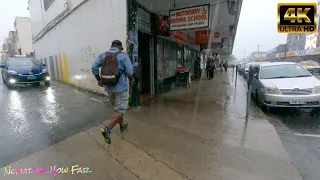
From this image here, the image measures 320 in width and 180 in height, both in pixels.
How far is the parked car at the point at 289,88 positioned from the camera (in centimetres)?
530

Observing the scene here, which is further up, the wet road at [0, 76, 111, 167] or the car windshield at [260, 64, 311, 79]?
the car windshield at [260, 64, 311, 79]

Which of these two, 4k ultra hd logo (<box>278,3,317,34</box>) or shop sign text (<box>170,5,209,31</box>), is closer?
shop sign text (<box>170,5,209,31</box>)

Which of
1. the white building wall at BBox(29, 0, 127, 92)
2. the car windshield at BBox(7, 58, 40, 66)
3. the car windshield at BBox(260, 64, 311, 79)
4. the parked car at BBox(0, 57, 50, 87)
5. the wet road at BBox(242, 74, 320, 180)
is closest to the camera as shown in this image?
the wet road at BBox(242, 74, 320, 180)

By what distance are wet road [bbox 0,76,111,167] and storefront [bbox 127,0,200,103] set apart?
80.7 inches

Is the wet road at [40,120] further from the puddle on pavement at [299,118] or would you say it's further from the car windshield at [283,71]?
the car windshield at [283,71]

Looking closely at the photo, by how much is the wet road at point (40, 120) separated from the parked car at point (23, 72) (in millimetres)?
1998

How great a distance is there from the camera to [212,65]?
51.4 ft

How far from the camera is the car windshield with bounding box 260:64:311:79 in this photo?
6462 millimetres

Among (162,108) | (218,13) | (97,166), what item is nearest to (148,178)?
(97,166)

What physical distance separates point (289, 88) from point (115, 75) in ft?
16.2

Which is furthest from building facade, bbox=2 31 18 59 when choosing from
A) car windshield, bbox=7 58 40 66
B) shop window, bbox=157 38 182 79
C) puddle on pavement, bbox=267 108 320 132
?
puddle on pavement, bbox=267 108 320 132

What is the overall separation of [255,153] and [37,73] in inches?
395

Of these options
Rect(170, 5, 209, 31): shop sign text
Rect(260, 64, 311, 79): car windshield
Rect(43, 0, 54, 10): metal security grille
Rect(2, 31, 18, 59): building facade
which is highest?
Rect(2, 31, 18, 59): building facade

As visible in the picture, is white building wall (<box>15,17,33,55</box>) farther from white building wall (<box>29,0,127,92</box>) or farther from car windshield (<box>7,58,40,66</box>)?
car windshield (<box>7,58,40,66</box>)
